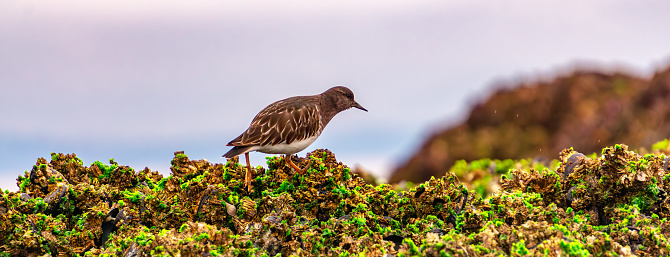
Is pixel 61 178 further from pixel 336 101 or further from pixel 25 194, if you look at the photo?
pixel 336 101

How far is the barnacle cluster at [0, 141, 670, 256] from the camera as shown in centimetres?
520

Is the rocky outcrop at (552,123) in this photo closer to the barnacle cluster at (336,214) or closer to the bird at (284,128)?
the bird at (284,128)

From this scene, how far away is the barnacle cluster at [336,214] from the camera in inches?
205

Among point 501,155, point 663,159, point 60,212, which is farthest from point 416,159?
point 60,212

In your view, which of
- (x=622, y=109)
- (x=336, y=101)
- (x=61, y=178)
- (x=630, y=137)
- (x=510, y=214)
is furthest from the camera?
(x=622, y=109)

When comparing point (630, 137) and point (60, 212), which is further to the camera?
point (630, 137)

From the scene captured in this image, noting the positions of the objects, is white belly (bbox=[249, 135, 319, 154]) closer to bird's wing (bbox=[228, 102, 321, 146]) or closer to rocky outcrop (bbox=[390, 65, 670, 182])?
bird's wing (bbox=[228, 102, 321, 146])

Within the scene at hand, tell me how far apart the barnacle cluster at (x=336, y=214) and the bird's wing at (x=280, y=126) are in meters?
0.66

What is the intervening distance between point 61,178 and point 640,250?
23.4 ft

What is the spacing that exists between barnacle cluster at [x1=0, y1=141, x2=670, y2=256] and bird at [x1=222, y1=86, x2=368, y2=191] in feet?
1.78

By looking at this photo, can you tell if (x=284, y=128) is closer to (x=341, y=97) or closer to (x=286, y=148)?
(x=286, y=148)

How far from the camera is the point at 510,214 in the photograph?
6.10 meters

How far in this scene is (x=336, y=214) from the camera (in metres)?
6.46

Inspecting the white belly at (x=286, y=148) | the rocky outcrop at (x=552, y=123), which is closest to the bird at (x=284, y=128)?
the white belly at (x=286, y=148)
